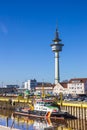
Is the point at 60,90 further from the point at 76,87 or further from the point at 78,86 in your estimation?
the point at 78,86

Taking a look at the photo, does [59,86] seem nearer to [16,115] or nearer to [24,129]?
[16,115]

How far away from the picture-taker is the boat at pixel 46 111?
81688 mm

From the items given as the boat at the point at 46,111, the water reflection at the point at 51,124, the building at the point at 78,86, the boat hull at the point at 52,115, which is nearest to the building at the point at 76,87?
the building at the point at 78,86

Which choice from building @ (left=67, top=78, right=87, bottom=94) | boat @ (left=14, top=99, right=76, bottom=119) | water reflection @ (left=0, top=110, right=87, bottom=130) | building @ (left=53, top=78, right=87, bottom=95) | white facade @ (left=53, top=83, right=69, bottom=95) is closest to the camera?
water reflection @ (left=0, top=110, right=87, bottom=130)

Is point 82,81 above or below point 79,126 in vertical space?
above

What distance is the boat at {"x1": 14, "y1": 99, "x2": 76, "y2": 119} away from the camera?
81688 millimetres

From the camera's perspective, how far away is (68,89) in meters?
185

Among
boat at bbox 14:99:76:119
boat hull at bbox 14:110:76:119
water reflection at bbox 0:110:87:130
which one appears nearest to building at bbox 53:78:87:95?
boat at bbox 14:99:76:119

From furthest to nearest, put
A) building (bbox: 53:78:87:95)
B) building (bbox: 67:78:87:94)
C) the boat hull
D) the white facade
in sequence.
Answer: the white facade < building (bbox: 53:78:87:95) < building (bbox: 67:78:87:94) < the boat hull

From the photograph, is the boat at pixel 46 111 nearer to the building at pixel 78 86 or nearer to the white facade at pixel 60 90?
the building at pixel 78 86

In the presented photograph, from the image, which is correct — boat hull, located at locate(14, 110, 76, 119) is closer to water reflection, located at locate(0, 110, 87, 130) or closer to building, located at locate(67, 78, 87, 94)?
water reflection, located at locate(0, 110, 87, 130)

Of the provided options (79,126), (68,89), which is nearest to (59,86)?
(68,89)

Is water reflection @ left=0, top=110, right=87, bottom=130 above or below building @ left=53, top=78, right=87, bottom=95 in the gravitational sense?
below

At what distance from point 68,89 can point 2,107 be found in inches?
2673
